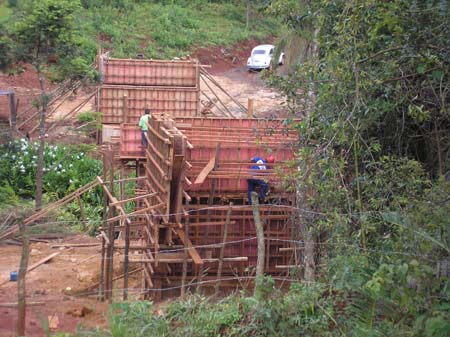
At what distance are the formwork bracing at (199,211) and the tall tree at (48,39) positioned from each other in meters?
5.44

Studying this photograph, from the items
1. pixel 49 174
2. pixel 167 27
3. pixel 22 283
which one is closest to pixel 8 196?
pixel 49 174

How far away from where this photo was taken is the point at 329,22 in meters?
8.25

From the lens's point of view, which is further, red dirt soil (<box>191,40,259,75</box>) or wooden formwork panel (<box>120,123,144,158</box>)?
red dirt soil (<box>191,40,259,75</box>)

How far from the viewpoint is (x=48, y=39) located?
59.1ft

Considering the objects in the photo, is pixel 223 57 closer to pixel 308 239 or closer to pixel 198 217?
pixel 198 217

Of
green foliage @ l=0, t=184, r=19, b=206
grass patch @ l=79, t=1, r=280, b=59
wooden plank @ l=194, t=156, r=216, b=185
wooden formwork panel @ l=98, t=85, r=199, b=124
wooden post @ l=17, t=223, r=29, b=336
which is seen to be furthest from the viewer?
grass patch @ l=79, t=1, r=280, b=59

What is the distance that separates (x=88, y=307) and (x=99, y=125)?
14.1 metres

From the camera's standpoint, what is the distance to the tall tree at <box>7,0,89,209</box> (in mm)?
17438

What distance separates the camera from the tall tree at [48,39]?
17438 mm

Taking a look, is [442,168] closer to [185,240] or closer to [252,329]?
[252,329]

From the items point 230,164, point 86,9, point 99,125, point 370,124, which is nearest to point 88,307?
point 230,164

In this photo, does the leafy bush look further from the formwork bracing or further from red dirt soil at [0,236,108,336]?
the formwork bracing

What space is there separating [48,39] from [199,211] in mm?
7224

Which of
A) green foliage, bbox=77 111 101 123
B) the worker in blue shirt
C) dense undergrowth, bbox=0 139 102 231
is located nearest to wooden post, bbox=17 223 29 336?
the worker in blue shirt
